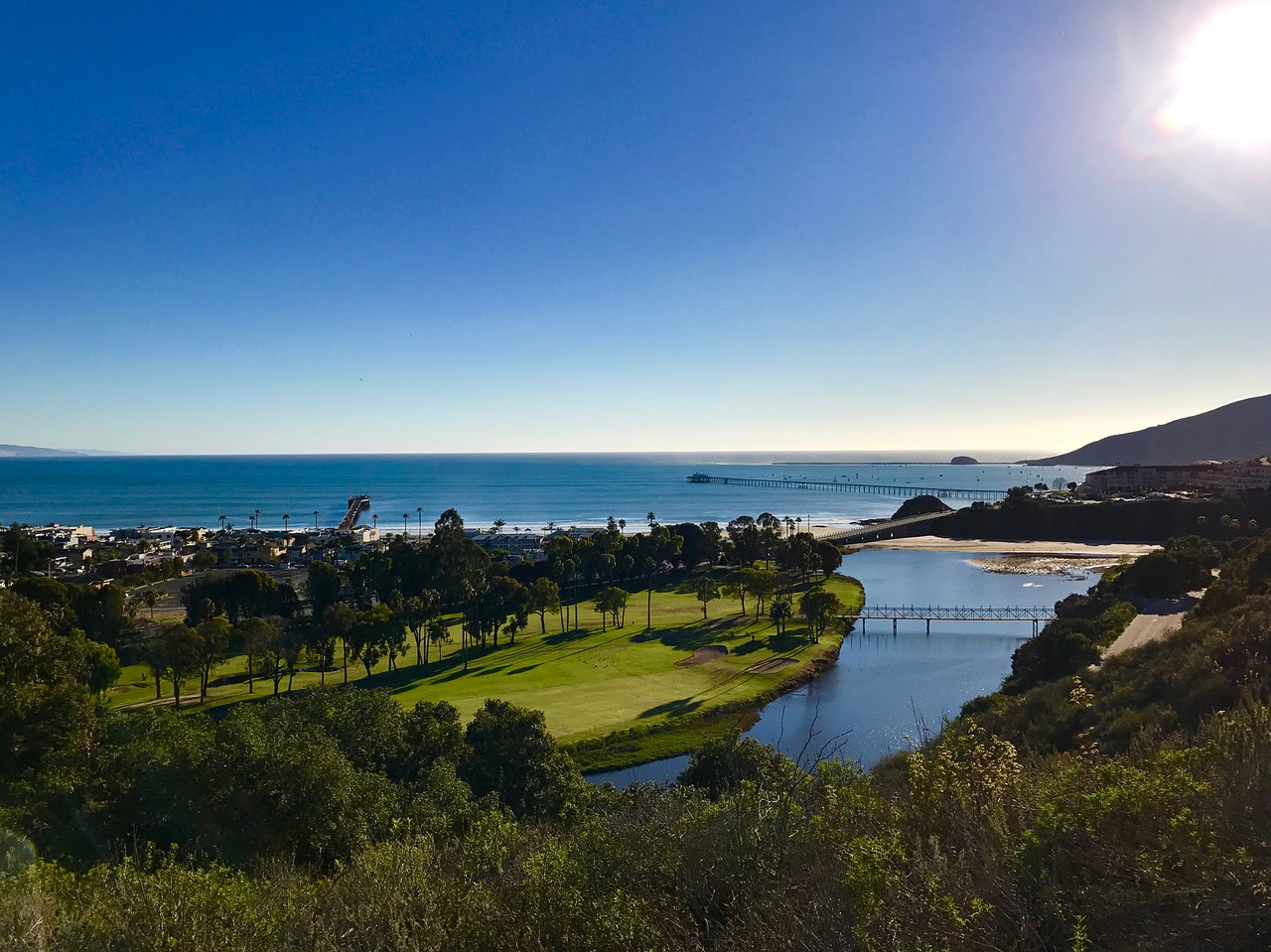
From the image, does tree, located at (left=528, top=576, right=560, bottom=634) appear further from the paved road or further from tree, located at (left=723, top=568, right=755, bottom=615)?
the paved road

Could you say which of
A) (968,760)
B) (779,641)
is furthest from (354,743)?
Result: (779,641)

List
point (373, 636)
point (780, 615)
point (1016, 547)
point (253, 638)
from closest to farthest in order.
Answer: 1. point (253, 638)
2. point (373, 636)
3. point (780, 615)
4. point (1016, 547)

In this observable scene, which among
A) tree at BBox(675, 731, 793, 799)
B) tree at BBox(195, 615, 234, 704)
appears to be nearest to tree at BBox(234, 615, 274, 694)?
tree at BBox(195, 615, 234, 704)

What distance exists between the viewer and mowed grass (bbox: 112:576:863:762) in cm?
2777

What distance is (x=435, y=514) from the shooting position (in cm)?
12594

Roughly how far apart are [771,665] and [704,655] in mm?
3439

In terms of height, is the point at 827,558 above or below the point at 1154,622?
below

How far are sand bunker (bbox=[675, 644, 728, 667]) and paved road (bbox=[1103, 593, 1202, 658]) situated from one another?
16.7 metres

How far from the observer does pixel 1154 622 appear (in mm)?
28406

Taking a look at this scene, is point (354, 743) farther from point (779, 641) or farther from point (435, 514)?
point (435, 514)

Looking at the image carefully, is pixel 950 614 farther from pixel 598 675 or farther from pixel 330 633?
pixel 330 633

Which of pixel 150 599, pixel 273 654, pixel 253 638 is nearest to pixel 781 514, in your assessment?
pixel 150 599

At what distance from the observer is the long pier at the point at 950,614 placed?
42781 millimetres

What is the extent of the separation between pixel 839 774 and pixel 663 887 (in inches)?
198
